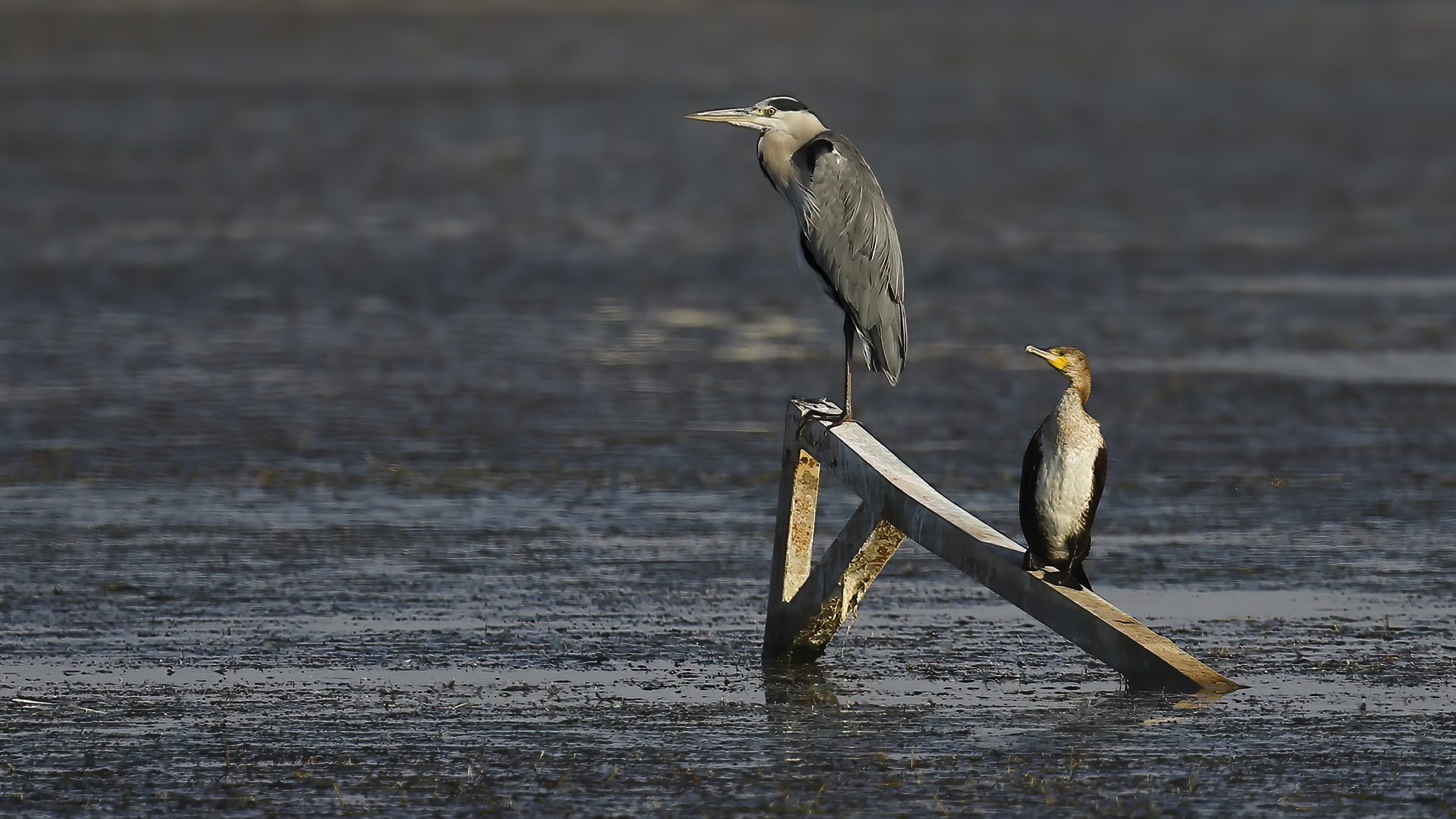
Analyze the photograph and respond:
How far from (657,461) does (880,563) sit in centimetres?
429

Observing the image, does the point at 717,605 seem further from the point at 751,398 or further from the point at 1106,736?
the point at 751,398

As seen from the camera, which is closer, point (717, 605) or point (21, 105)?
point (717, 605)

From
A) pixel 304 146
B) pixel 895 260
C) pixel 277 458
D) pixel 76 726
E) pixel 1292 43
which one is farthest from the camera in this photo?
pixel 1292 43

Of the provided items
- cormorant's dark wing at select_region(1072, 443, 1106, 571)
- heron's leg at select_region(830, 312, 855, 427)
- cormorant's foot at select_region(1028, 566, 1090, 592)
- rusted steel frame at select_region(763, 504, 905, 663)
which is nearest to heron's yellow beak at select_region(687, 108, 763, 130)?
heron's leg at select_region(830, 312, 855, 427)

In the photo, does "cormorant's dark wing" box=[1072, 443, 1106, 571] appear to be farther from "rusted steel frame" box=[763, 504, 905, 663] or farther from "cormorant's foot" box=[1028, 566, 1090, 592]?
"rusted steel frame" box=[763, 504, 905, 663]

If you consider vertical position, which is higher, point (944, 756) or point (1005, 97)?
point (1005, 97)

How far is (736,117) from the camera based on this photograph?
8555 millimetres

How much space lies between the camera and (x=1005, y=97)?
3353cm

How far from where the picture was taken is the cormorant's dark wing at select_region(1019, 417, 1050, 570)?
22.7 feet

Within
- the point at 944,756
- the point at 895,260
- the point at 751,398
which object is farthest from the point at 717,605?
the point at 751,398

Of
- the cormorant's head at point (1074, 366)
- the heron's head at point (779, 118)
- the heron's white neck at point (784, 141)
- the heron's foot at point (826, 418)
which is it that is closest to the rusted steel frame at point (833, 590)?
the heron's foot at point (826, 418)

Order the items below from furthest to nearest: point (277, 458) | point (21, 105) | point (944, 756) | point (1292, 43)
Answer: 1. point (1292, 43)
2. point (21, 105)
3. point (277, 458)
4. point (944, 756)

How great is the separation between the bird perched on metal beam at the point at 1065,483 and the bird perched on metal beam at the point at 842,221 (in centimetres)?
137

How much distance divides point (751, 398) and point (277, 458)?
9.66 ft
